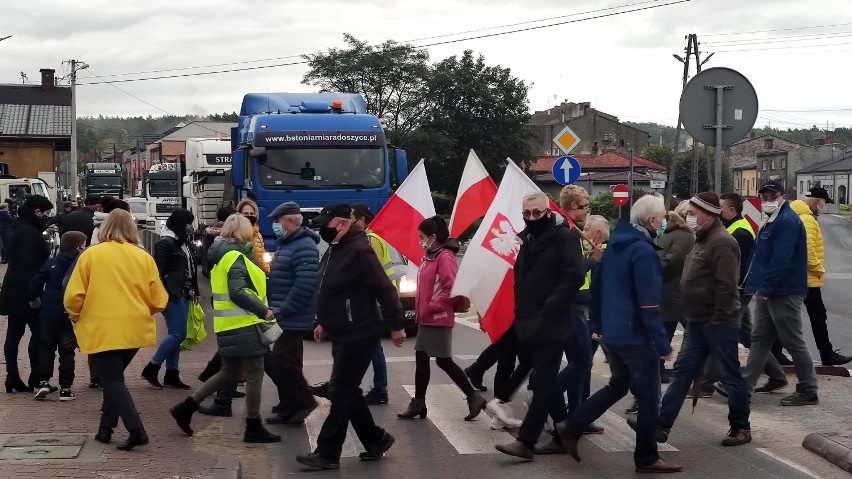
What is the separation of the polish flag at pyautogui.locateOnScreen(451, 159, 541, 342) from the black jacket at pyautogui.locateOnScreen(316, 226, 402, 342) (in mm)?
1293

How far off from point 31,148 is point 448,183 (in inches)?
993

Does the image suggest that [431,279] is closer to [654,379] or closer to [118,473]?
[654,379]

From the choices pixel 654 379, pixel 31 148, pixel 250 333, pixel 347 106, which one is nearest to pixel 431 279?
pixel 250 333

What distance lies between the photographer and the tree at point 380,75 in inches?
2692

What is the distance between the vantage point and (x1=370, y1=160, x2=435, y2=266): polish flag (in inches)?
417

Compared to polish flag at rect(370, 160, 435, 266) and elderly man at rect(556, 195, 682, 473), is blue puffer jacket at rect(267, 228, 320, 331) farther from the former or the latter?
elderly man at rect(556, 195, 682, 473)

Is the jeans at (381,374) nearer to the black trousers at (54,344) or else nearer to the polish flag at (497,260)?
the polish flag at (497,260)

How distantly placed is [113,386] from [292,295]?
4.93 ft

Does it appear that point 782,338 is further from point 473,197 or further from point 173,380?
point 173,380

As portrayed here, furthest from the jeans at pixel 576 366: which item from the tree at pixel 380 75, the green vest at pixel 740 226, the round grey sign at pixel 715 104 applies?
the tree at pixel 380 75

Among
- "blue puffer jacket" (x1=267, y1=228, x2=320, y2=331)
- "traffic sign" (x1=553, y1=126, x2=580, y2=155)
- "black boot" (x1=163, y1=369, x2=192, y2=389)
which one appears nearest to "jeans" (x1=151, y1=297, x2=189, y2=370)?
"black boot" (x1=163, y1=369, x2=192, y2=389)

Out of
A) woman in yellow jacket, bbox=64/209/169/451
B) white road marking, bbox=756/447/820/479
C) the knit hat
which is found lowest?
white road marking, bbox=756/447/820/479

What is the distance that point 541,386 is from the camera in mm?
7590

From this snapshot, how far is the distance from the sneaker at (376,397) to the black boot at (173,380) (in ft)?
6.34
